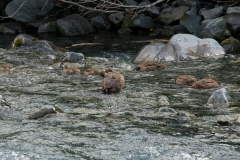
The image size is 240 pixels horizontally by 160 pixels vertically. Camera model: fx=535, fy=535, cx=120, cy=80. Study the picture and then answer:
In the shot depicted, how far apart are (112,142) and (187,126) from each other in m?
0.95

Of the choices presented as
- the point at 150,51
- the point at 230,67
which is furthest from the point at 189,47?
the point at 230,67

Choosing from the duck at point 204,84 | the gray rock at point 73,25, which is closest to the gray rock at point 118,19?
the gray rock at point 73,25

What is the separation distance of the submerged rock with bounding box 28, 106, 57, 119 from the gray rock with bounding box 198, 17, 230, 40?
8263mm

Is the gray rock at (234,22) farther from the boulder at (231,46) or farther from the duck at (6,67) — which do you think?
the duck at (6,67)

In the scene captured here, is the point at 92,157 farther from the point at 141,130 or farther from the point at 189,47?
the point at 189,47

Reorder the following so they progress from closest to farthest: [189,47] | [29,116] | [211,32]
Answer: [29,116]
[189,47]
[211,32]

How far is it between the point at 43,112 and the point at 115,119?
0.82 meters

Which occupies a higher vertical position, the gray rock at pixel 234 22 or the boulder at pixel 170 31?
the gray rock at pixel 234 22

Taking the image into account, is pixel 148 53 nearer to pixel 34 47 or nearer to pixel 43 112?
pixel 34 47

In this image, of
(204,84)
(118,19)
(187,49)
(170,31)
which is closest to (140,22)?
(118,19)

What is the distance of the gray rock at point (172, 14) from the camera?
1577 cm

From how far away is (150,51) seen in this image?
10992 mm

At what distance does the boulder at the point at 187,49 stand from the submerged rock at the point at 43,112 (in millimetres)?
4812

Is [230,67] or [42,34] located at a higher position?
[230,67]
